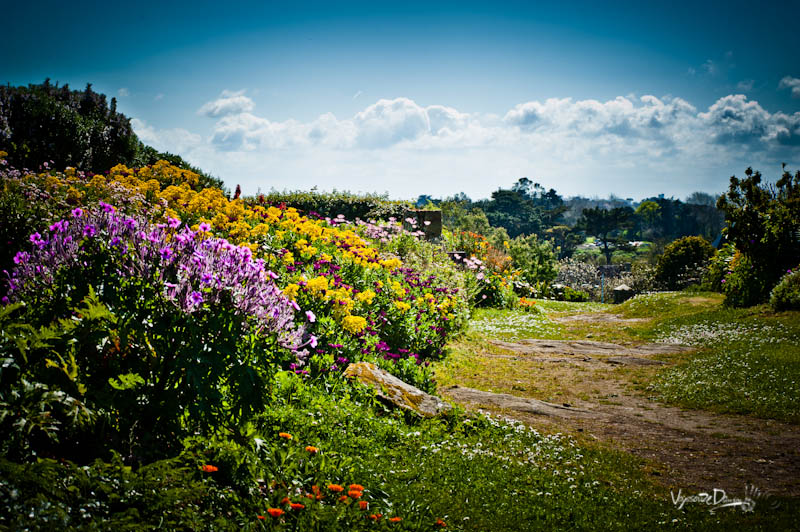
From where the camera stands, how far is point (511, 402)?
611cm

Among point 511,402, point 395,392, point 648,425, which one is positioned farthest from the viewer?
point 511,402

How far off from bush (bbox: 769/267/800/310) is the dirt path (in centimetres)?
405

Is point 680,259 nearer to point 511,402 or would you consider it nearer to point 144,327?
A: point 511,402

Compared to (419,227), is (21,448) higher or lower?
lower

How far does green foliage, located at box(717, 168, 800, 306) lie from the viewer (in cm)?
1179

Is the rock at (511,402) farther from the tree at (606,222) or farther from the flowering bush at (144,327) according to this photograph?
the tree at (606,222)

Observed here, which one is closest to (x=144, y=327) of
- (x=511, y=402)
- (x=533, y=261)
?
(x=511, y=402)

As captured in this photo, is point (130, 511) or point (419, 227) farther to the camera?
point (419, 227)

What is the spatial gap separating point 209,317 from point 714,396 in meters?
6.87

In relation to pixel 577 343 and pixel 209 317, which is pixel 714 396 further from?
pixel 209 317

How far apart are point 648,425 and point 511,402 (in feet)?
5.25

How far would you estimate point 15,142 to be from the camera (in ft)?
42.4

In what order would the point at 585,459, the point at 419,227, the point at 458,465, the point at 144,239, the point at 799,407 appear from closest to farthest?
the point at 144,239 → the point at 458,465 → the point at 585,459 → the point at 799,407 → the point at 419,227

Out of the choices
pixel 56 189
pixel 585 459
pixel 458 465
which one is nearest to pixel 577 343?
pixel 585 459
